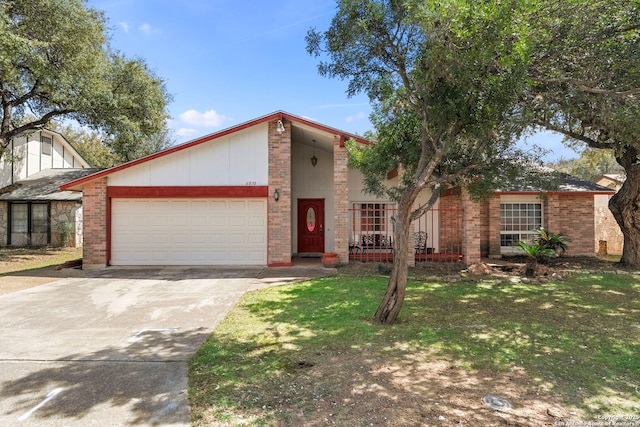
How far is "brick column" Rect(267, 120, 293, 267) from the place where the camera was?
12.2 metres

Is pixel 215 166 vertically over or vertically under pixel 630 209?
over

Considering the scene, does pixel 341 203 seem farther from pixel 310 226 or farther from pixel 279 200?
pixel 310 226

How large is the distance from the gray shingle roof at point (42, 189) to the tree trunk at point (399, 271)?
17.0 m

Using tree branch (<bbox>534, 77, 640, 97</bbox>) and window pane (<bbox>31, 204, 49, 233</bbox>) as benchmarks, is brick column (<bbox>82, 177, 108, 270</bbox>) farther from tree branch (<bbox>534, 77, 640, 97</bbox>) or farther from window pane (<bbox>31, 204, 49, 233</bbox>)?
tree branch (<bbox>534, 77, 640, 97</bbox>)

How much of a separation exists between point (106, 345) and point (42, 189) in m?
18.2

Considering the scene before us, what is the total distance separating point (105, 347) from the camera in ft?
17.3

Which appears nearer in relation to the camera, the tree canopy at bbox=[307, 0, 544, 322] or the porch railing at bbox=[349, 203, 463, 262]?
the tree canopy at bbox=[307, 0, 544, 322]

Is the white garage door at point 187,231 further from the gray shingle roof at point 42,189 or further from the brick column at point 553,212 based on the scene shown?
the brick column at point 553,212

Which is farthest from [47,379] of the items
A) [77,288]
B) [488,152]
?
[488,152]

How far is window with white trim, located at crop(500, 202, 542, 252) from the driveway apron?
32.4 ft

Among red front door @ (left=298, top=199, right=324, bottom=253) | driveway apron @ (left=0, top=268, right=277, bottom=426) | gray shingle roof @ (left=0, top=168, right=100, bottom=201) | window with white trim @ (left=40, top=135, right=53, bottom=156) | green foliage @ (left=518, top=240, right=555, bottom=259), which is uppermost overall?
window with white trim @ (left=40, top=135, right=53, bottom=156)

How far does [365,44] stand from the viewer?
6.20 meters

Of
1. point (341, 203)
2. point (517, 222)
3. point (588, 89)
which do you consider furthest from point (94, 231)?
point (517, 222)

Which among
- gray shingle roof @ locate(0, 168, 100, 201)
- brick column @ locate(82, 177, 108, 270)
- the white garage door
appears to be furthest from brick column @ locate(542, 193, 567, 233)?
gray shingle roof @ locate(0, 168, 100, 201)
